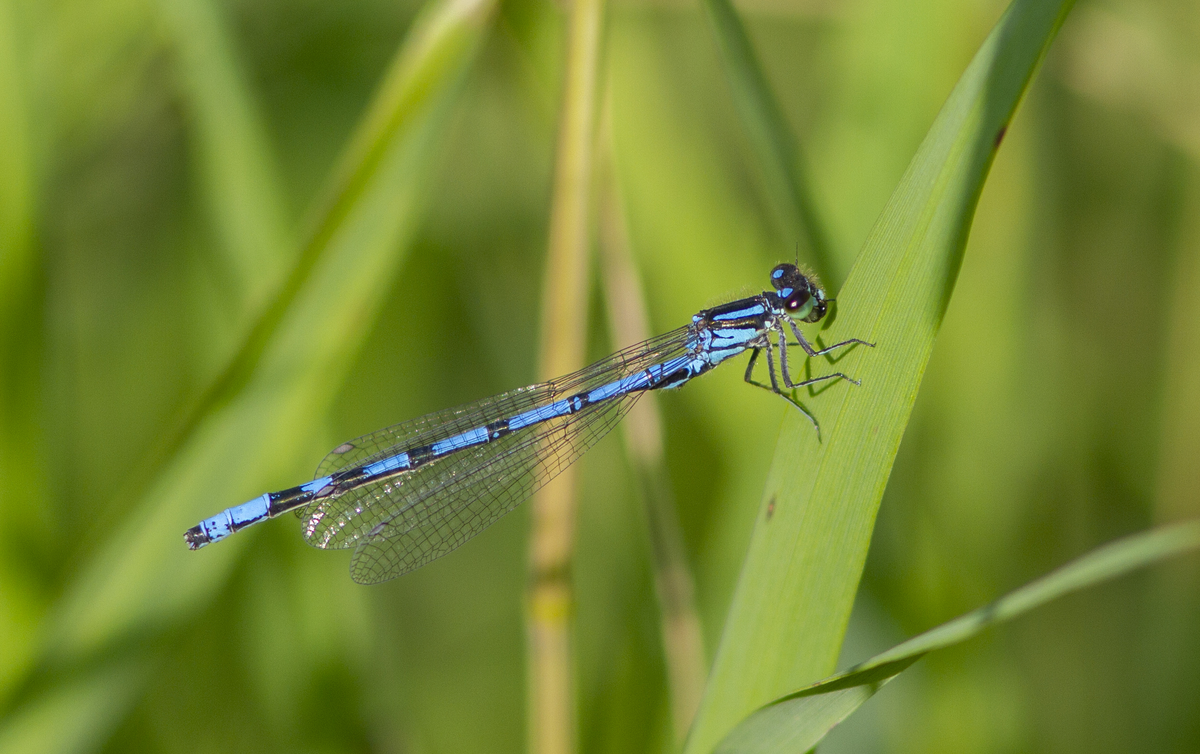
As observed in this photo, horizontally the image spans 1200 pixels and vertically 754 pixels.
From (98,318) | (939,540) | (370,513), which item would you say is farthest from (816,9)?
Answer: (98,318)

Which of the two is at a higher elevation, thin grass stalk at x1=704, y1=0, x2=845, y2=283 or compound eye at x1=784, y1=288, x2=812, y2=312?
compound eye at x1=784, y1=288, x2=812, y2=312

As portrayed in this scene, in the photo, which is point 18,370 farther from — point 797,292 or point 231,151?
point 797,292

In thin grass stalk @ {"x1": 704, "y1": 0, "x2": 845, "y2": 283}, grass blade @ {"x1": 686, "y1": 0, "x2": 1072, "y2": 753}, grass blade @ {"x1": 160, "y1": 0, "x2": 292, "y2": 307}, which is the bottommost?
grass blade @ {"x1": 686, "y1": 0, "x2": 1072, "y2": 753}

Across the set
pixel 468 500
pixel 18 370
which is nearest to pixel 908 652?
pixel 468 500

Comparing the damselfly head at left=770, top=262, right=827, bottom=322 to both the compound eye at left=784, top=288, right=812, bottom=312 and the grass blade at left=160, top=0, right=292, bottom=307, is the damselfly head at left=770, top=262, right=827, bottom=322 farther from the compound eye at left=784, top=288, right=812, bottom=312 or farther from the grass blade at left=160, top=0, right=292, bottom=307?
the grass blade at left=160, top=0, right=292, bottom=307

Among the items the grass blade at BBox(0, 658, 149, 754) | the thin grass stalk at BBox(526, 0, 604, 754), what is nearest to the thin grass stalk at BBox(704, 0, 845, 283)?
the thin grass stalk at BBox(526, 0, 604, 754)

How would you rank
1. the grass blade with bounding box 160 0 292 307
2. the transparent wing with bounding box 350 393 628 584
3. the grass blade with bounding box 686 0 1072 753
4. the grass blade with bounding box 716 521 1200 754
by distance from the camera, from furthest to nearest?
the transparent wing with bounding box 350 393 628 584 → the grass blade with bounding box 160 0 292 307 → the grass blade with bounding box 686 0 1072 753 → the grass blade with bounding box 716 521 1200 754

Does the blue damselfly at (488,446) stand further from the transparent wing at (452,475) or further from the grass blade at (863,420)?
the grass blade at (863,420)
